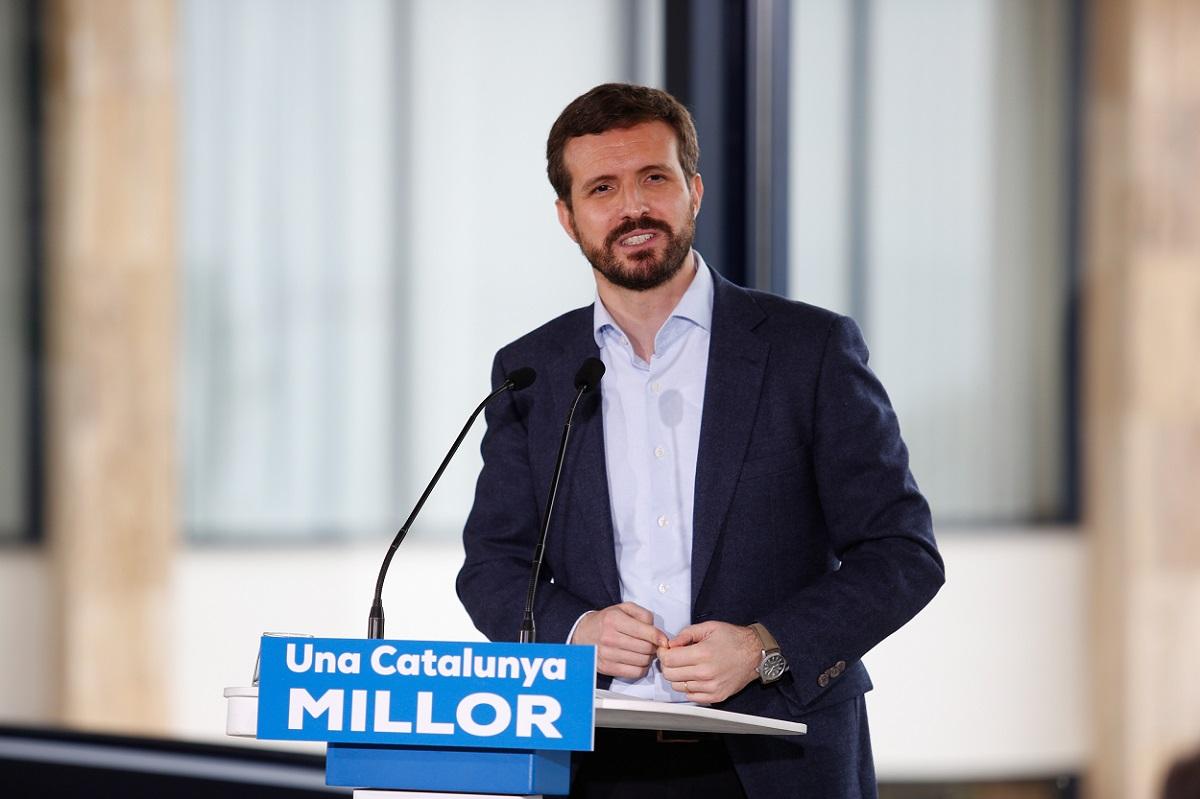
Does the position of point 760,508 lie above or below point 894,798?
above

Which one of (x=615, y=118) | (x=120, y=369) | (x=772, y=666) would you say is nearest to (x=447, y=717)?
(x=772, y=666)

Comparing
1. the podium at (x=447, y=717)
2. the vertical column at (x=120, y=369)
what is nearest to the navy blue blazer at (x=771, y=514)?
the podium at (x=447, y=717)

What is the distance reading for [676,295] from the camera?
5.41ft

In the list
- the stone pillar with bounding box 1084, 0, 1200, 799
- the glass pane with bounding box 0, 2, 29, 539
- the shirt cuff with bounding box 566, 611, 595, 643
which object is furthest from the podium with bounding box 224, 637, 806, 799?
the glass pane with bounding box 0, 2, 29, 539

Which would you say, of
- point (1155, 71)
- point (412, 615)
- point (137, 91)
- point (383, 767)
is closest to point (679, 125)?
point (383, 767)

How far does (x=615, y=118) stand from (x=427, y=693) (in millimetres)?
704

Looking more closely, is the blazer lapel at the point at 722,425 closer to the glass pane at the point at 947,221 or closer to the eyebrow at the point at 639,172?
the eyebrow at the point at 639,172

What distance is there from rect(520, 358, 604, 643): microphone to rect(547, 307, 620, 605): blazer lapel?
0.08ft

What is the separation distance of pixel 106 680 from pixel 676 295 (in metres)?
3.13

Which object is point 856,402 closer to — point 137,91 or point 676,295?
point 676,295

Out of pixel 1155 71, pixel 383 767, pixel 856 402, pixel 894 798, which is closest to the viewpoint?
pixel 383 767

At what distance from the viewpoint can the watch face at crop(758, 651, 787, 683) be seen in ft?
4.82

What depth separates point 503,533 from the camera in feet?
5.50

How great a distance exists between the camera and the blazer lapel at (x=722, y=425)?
1.56m
